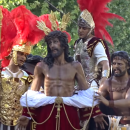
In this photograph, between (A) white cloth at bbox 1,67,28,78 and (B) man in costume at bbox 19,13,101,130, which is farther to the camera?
(A) white cloth at bbox 1,67,28,78

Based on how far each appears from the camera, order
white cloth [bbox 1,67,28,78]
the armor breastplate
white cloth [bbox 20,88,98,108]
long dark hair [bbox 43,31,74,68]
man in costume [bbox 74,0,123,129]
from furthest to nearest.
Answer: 1. man in costume [bbox 74,0,123,129]
2. white cloth [bbox 1,67,28,78]
3. the armor breastplate
4. long dark hair [bbox 43,31,74,68]
5. white cloth [bbox 20,88,98,108]

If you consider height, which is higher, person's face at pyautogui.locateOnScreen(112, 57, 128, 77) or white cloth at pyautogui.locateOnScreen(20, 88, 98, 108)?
person's face at pyautogui.locateOnScreen(112, 57, 128, 77)

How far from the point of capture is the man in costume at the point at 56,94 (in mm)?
7941

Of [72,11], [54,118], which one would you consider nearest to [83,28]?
[54,118]

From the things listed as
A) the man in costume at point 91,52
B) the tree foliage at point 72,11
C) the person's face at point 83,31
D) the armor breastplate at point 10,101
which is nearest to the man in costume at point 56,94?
the armor breastplate at point 10,101

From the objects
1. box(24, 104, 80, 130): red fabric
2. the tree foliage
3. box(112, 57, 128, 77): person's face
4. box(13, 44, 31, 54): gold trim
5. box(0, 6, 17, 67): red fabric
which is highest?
the tree foliage

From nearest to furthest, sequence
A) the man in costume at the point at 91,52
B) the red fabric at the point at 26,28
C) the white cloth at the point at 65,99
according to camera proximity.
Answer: the white cloth at the point at 65,99 → the red fabric at the point at 26,28 → the man in costume at the point at 91,52

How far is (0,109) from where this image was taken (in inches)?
355

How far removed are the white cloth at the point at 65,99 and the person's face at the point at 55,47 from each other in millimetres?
592

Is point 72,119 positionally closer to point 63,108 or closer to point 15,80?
point 63,108

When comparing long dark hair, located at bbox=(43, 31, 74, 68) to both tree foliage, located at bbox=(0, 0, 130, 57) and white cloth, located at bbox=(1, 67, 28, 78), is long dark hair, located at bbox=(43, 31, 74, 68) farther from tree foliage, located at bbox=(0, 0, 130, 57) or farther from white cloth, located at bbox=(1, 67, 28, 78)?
tree foliage, located at bbox=(0, 0, 130, 57)

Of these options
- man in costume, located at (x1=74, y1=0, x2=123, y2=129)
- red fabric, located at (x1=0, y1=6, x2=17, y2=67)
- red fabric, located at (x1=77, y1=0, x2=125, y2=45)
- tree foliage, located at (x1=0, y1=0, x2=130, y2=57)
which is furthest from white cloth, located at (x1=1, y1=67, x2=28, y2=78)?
tree foliage, located at (x1=0, y1=0, x2=130, y2=57)

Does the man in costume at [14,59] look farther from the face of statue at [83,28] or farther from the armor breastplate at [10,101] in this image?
the face of statue at [83,28]

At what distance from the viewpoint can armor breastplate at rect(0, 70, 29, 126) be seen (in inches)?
355
